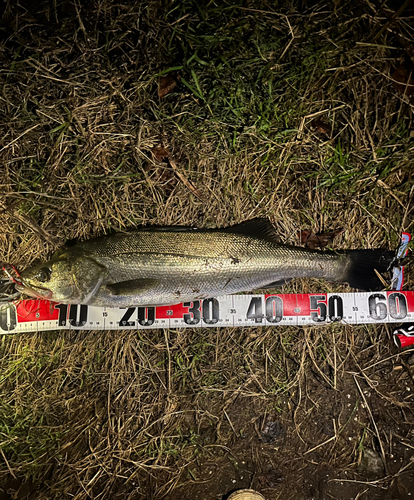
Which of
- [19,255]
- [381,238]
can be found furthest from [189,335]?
[381,238]

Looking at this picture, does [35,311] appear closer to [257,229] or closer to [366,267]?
[257,229]

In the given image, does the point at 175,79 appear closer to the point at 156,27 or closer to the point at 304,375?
the point at 156,27

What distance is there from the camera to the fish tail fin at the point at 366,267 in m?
2.83

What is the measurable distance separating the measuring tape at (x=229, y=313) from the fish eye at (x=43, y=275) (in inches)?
18.0

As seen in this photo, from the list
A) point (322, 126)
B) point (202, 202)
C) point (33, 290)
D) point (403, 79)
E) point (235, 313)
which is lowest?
point (235, 313)

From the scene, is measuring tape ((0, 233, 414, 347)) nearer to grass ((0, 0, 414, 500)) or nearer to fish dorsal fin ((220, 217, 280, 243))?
grass ((0, 0, 414, 500))

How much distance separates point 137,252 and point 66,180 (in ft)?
3.50

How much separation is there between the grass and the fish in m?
0.35

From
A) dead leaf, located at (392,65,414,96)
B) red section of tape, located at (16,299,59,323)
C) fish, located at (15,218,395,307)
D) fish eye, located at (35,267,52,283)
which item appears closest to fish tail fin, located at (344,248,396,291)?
fish, located at (15,218,395,307)

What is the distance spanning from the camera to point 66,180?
9.75ft

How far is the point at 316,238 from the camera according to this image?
300cm

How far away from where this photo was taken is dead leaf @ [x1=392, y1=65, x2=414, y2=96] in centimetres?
295

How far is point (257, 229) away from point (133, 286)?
1199 millimetres

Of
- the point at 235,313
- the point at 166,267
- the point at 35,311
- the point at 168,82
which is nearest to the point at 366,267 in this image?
the point at 235,313
